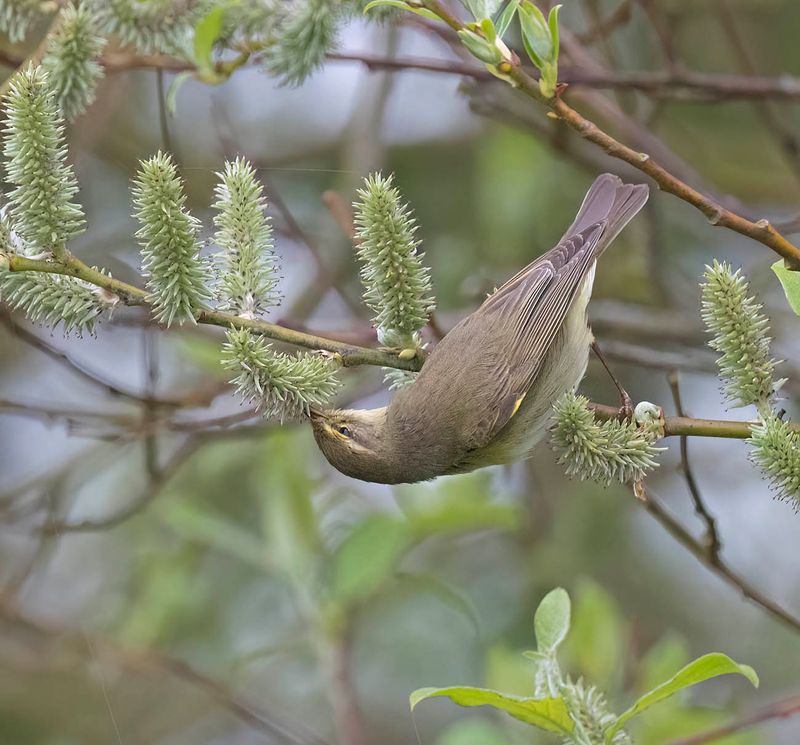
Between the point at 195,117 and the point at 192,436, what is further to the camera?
the point at 195,117

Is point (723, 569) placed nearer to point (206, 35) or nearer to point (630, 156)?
point (630, 156)

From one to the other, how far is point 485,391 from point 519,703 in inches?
44.5

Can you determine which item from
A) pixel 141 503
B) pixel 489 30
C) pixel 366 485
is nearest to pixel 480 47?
pixel 489 30

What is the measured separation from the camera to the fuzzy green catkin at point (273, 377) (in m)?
2.07

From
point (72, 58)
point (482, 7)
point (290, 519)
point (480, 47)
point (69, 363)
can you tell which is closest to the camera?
point (480, 47)

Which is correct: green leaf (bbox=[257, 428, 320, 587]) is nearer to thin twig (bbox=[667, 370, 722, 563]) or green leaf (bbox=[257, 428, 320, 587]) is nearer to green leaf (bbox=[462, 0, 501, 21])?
thin twig (bbox=[667, 370, 722, 563])

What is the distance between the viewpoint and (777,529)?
5406 mm

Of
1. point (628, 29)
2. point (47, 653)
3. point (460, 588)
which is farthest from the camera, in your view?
point (628, 29)

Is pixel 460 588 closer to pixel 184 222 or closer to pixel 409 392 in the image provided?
pixel 409 392

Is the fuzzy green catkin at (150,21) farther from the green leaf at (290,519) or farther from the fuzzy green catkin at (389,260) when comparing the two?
the green leaf at (290,519)

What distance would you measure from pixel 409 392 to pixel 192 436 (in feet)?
3.81

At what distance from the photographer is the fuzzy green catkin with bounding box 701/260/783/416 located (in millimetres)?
2117

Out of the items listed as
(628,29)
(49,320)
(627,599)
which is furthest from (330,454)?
(628,29)

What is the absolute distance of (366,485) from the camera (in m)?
5.16
